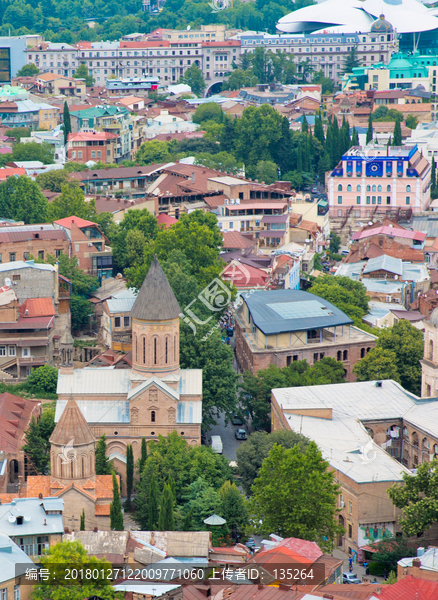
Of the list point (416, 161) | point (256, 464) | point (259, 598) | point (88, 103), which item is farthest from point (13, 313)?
point (88, 103)

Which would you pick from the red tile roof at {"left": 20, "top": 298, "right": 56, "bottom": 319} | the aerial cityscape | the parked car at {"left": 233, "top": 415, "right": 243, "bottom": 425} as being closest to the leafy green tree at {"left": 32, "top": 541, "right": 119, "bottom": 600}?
the aerial cityscape

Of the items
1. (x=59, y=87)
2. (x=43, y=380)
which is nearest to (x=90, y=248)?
(x=43, y=380)

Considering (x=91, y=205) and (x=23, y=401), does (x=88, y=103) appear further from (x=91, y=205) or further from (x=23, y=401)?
(x=23, y=401)

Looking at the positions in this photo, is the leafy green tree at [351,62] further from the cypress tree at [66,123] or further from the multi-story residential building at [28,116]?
the cypress tree at [66,123]

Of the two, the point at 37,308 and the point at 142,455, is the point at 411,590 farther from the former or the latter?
the point at 37,308

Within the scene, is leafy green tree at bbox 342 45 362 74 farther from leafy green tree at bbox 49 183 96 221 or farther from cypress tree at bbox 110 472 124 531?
cypress tree at bbox 110 472 124 531

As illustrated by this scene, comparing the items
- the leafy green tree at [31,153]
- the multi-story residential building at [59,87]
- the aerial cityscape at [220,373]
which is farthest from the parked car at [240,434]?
the multi-story residential building at [59,87]
